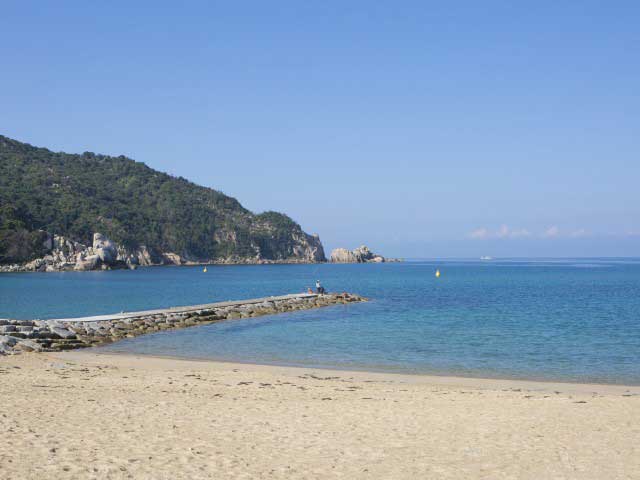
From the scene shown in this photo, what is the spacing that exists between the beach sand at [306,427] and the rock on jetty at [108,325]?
6793mm

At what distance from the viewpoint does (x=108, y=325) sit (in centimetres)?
3169

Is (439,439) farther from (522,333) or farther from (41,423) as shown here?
(522,333)

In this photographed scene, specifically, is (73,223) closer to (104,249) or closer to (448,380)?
(104,249)

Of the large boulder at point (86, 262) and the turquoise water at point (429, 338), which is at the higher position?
the large boulder at point (86, 262)

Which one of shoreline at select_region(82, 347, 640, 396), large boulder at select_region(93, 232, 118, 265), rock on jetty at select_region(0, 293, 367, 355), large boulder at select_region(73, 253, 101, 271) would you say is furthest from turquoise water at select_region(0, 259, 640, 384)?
large boulder at select_region(93, 232, 118, 265)

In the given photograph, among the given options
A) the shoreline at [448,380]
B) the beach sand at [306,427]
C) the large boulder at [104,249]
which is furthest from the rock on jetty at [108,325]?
the large boulder at [104,249]

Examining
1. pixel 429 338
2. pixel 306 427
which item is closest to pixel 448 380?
pixel 306 427

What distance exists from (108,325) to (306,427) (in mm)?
22620

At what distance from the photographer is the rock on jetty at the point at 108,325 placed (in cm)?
2536

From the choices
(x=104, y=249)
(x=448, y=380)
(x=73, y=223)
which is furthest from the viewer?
(x=73, y=223)

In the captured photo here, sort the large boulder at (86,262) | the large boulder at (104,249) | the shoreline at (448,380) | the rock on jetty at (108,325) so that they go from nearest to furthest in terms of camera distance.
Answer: the shoreline at (448,380), the rock on jetty at (108,325), the large boulder at (86,262), the large boulder at (104,249)

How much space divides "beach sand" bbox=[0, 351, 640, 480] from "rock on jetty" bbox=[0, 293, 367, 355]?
6.79 m

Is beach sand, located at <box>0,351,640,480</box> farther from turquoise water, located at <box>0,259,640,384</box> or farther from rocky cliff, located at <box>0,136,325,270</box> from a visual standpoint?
rocky cliff, located at <box>0,136,325,270</box>

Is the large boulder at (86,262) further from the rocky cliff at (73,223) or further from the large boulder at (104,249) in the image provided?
the large boulder at (104,249)
